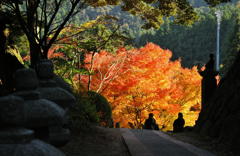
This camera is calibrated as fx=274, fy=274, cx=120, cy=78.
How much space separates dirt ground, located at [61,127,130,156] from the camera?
7.56 m

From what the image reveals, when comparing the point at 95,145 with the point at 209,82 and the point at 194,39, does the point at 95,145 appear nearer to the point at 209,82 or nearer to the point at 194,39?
the point at 209,82

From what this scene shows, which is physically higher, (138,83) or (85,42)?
(85,42)

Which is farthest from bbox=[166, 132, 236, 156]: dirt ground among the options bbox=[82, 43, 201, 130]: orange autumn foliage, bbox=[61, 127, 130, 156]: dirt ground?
bbox=[82, 43, 201, 130]: orange autumn foliage

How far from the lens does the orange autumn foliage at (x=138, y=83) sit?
68.5 feet

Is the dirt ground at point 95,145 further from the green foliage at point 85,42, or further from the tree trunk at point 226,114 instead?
the green foliage at point 85,42

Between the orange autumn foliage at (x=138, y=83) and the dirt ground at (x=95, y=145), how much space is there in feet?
32.2

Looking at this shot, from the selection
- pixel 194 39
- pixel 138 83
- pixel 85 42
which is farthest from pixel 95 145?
pixel 194 39

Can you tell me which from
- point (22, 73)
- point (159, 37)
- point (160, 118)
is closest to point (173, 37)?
point (159, 37)

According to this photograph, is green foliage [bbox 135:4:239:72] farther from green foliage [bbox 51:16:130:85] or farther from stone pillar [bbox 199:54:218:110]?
stone pillar [bbox 199:54:218:110]

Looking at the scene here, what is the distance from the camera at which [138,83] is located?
20484 mm

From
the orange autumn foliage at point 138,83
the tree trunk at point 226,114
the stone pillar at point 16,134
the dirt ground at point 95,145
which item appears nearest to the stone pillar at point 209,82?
the tree trunk at point 226,114

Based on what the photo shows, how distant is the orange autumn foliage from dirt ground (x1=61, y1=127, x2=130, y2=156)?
387 inches

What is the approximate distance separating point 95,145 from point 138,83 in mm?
12161

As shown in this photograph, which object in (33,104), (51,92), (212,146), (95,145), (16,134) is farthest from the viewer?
(212,146)
